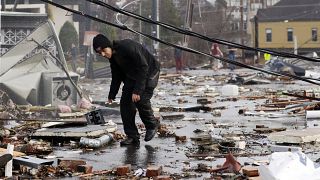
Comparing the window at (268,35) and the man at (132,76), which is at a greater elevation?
the window at (268,35)

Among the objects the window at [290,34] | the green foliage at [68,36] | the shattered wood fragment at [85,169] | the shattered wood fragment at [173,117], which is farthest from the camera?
the window at [290,34]

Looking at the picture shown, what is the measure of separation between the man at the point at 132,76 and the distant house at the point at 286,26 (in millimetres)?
67111

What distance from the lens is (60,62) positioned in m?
17.4

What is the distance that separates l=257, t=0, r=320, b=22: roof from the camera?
79625mm

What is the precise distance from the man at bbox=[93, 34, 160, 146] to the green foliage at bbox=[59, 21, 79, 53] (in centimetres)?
2170

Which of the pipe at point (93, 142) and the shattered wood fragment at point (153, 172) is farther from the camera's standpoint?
the pipe at point (93, 142)

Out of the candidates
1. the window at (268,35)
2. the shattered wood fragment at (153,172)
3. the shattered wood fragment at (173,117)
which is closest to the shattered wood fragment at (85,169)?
the shattered wood fragment at (153,172)

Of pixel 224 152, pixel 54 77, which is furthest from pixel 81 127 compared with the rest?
pixel 54 77

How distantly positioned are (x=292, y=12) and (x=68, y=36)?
163ft

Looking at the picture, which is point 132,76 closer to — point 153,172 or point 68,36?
Result: point 153,172

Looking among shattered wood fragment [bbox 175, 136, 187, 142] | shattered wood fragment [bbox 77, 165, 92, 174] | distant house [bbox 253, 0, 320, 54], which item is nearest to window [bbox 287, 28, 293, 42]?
distant house [bbox 253, 0, 320, 54]

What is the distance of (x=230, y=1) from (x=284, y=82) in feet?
210

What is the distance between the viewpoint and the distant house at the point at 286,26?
78250mm

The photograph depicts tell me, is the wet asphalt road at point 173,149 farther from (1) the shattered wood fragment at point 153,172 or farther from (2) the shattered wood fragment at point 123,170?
(2) the shattered wood fragment at point 123,170
